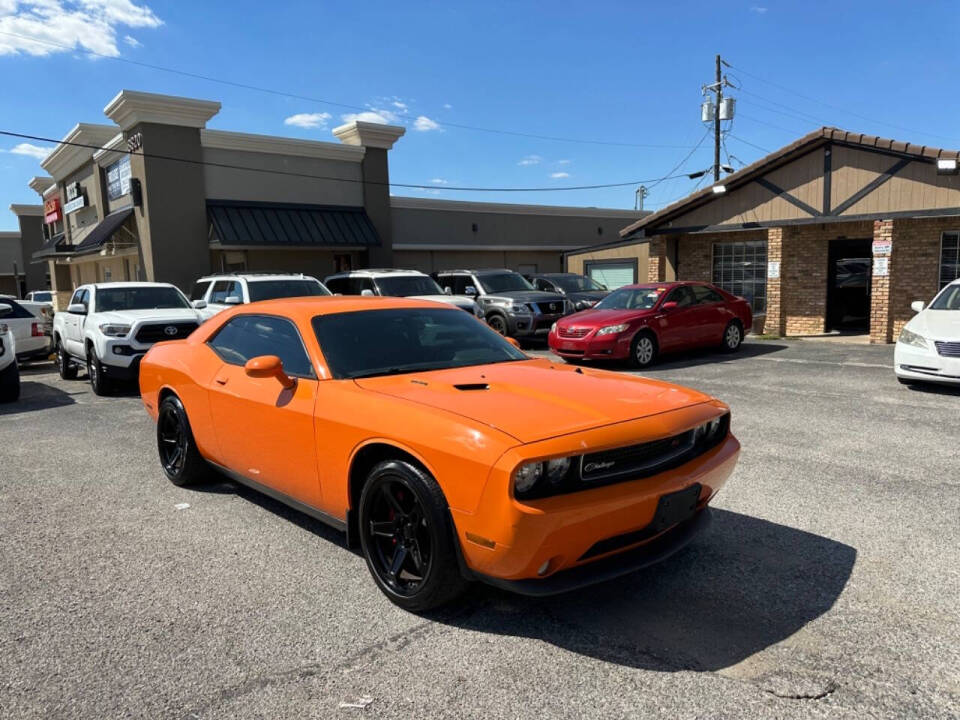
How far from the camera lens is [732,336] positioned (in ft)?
45.5

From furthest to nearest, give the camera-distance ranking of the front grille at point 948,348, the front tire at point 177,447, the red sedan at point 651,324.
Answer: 1. the red sedan at point 651,324
2. the front grille at point 948,348
3. the front tire at point 177,447

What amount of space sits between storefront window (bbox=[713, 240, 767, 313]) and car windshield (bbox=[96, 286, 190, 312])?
13203mm

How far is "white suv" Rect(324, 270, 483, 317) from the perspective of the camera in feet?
50.9

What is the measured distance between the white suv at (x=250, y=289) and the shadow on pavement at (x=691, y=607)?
34.7 ft

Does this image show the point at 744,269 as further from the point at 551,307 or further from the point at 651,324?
the point at 651,324

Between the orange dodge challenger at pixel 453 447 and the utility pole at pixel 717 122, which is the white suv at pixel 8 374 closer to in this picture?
the orange dodge challenger at pixel 453 447

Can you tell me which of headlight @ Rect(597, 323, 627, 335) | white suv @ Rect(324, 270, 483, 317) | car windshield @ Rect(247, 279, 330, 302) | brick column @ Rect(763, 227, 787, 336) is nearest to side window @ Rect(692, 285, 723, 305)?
headlight @ Rect(597, 323, 627, 335)

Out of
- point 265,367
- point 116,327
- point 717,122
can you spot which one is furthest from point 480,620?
point 717,122

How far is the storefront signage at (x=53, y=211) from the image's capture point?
33156 millimetres

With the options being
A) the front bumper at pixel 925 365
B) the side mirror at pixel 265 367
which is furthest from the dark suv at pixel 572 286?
the side mirror at pixel 265 367

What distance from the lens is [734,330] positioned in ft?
45.5

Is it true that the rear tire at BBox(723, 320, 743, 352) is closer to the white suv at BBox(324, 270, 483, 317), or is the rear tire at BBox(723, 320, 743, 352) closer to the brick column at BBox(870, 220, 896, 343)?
the brick column at BBox(870, 220, 896, 343)

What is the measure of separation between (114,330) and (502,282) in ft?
31.5

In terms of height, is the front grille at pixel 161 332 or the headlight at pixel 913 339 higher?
the front grille at pixel 161 332
